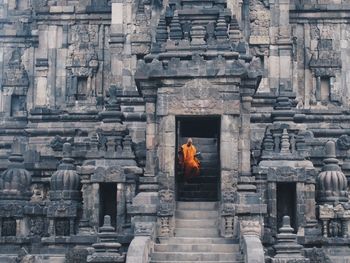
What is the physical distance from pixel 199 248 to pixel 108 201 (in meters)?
5.77

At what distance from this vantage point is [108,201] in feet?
105

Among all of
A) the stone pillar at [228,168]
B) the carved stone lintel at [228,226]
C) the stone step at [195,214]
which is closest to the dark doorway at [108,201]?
the stone step at [195,214]

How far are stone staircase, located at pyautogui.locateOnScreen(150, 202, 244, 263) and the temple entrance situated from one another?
1713mm

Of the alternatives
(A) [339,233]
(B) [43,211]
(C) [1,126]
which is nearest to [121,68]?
(C) [1,126]

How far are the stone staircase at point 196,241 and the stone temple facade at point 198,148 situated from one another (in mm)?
40

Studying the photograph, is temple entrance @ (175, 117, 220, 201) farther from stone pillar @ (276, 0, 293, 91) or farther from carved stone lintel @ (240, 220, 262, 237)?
stone pillar @ (276, 0, 293, 91)

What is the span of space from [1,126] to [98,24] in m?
6.09

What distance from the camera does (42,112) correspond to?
40.3m

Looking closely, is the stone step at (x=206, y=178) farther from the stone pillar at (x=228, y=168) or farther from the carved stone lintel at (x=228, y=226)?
the carved stone lintel at (x=228, y=226)

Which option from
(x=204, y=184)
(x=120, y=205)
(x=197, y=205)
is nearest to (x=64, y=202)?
(x=120, y=205)

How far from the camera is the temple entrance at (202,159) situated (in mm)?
31438

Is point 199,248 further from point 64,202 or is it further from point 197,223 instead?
point 64,202

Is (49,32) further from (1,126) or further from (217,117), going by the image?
(217,117)

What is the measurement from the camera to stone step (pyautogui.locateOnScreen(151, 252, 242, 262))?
26609 mm
